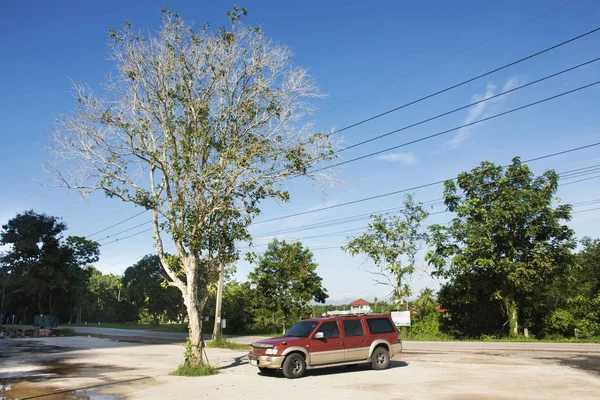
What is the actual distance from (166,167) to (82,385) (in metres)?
7.55

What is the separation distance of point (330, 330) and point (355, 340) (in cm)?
90

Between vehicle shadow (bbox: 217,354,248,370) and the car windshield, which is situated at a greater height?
the car windshield

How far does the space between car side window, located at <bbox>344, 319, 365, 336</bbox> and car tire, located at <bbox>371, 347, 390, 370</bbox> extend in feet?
2.74

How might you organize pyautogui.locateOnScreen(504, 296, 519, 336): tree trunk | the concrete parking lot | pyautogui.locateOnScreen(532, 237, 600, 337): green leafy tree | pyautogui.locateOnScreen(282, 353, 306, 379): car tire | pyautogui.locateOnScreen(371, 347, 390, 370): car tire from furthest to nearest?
pyautogui.locateOnScreen(504, 296, 519, 336): tree trunk → pyautogui.locateOnScreen(532, 237, 600, 337): green leafy tree → pyautogui.locateOnScreen(371, 347, 390, 370): car tire → pyautogui.locateOnScreen(282, 353, 306, 379): car tire → the concrete parking lot

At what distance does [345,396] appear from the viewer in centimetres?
1055

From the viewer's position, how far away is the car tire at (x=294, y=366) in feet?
44.8

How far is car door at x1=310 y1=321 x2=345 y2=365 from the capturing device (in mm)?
14094

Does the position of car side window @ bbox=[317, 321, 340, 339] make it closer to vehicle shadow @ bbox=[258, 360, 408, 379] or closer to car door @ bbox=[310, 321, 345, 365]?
car door @ bbox=[310, 321, 345, 365]

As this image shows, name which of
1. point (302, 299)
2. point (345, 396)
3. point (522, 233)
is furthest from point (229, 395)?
point (302, 299)

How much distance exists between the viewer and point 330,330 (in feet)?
48.0

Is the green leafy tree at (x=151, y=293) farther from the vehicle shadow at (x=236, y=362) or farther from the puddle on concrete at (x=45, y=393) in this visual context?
the puddle on concrete at (x=45, y=393)

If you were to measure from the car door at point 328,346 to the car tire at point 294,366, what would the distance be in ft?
1.09

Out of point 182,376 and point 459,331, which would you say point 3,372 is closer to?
point 182,376

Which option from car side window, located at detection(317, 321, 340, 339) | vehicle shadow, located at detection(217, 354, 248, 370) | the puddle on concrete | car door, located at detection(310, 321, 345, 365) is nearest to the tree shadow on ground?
car door, located at detection(310, 321, 345, 365)
